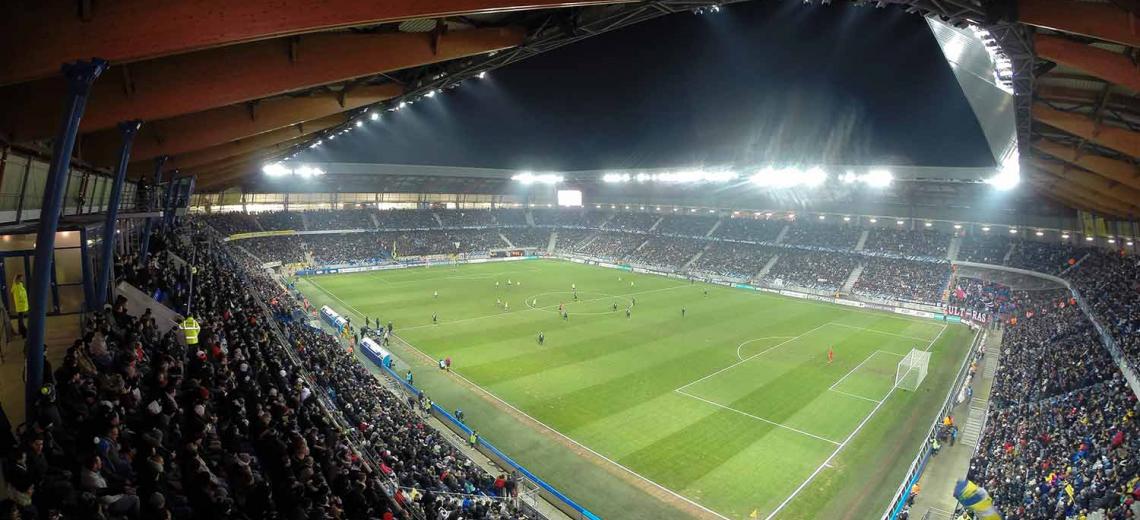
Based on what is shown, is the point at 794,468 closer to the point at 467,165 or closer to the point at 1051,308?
the point at 1051,308

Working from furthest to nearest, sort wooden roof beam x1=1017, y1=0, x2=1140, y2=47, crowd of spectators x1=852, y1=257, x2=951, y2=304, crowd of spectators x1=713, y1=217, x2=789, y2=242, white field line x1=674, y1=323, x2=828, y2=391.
Answer: 1. crowd of spectators x1=713, y1=217, x2=789, y2=242
2. crowd of spectators x1=852, y1=257, x2=951, y2=304
3. white field line x1=674, y1=323, x2=828, y2=391
4. wooden roof beam x1=1017, y1=0, x2=1140, y2=47

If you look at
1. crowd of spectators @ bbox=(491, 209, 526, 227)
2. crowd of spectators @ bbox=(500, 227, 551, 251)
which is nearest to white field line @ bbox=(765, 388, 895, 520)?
crowd of spectators @ bbox=(500, 227, 551, 251)

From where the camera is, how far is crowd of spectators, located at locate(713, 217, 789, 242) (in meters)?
66.7

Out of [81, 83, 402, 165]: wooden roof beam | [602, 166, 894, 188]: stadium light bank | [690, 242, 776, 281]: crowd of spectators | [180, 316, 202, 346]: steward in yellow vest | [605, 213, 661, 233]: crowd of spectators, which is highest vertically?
→ [602, 166, 894, 188]: stadium light bank

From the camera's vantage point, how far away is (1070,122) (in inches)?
588

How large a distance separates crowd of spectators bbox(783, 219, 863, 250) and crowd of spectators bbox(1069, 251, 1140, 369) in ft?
72.6

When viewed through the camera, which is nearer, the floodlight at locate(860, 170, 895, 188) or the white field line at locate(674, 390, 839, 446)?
the white field line at locate(674, 390, 839, 446)

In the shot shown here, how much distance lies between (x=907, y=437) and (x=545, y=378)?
15902mm

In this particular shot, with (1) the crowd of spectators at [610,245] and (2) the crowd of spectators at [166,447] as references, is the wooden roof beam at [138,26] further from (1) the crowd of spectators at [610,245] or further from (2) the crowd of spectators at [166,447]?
(1) the crowd of spectators at [610,245]

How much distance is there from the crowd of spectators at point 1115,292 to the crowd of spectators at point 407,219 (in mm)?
68419

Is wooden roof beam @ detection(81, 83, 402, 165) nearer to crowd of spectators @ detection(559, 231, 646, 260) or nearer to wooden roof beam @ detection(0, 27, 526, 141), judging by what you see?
wooden roof beam @ detection(0, 27, 526, 141)

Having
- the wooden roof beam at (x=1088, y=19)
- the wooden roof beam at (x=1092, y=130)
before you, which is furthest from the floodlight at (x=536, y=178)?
the wooden roof beam at (x=1088, y=19)

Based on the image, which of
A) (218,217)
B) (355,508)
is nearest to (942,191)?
(355,508)

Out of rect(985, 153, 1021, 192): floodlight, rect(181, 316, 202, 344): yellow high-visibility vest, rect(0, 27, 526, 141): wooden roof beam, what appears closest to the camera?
rect(0, 27, 526, 141): wooden roof beam
